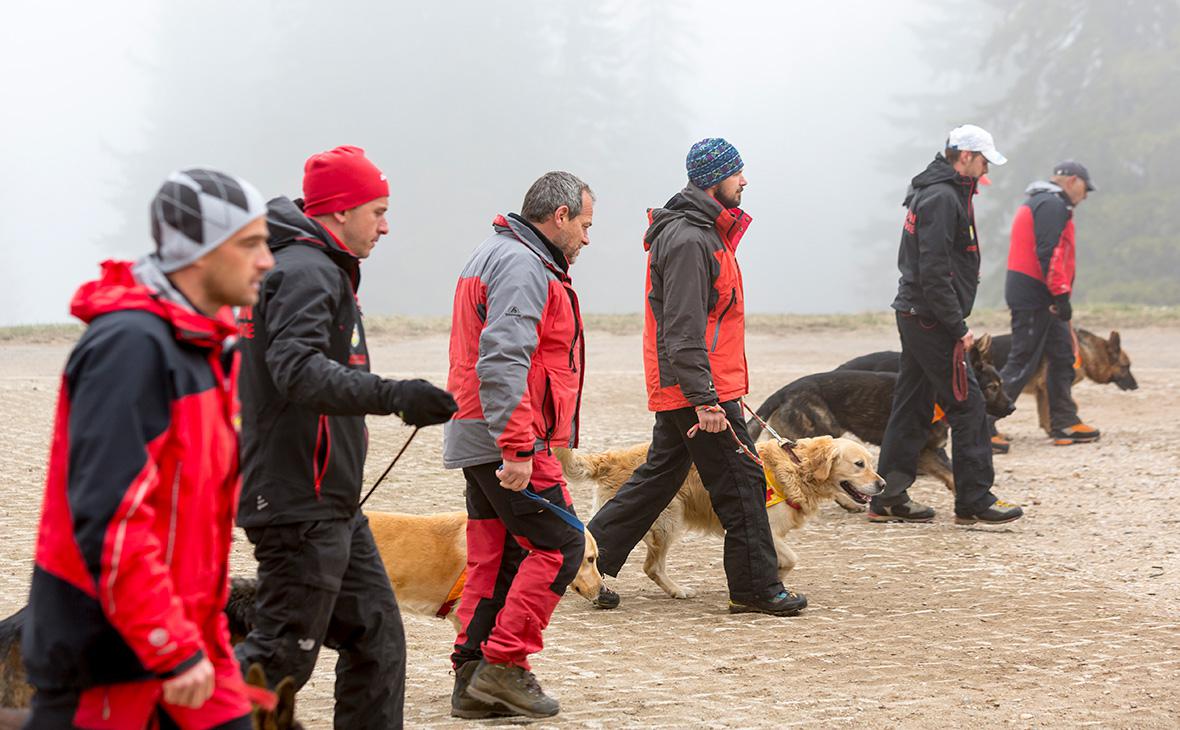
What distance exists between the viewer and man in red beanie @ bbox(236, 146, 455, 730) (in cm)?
369

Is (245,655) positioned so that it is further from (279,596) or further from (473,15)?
(473,15)

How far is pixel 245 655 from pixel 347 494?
1.69ft

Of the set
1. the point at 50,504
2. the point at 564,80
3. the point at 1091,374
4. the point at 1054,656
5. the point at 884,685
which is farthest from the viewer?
the point at 564,80

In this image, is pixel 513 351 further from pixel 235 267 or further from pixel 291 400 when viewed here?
pixel 235 267

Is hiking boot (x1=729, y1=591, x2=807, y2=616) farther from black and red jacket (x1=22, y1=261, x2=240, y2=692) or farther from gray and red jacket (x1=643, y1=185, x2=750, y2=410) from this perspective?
black and red jacket (x1=22, y1=261, x2=240, y2=692)

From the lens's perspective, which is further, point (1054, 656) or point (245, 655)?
point (1054, 656)

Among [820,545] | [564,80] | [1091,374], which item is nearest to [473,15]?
[564,80]

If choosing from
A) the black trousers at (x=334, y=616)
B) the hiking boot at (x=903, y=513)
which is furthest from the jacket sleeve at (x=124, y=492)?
the hiking boot at (x=903, y=513)

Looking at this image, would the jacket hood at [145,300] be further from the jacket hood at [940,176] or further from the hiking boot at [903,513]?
the hiking boot at [903,513]

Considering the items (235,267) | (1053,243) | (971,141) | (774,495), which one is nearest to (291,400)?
(235,267)

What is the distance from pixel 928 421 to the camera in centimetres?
922

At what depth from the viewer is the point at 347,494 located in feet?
12.6

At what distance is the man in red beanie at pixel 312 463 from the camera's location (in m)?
3.69

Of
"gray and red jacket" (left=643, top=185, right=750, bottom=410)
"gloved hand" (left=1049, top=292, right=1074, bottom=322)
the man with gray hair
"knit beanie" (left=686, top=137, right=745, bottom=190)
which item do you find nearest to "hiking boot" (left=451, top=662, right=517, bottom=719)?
the man with gray hair
